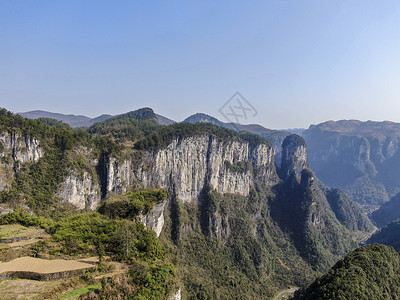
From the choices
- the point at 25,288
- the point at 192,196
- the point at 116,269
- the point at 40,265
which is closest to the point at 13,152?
the point at 40,265

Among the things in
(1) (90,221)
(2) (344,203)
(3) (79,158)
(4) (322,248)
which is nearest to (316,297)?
(1) (90,221)

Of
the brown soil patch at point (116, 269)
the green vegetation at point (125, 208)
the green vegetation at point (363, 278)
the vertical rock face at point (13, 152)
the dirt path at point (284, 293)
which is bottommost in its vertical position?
the dirt path at point (284, 293)

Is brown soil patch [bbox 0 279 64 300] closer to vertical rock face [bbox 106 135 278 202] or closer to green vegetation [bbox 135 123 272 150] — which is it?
vertical rock face [bbox 106 135 278 202]

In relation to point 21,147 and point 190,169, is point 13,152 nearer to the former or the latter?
point 21,147

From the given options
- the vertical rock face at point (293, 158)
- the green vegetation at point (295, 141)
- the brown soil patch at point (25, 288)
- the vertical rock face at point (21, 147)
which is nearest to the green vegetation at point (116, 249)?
the brown soil patch at point (25, 288)

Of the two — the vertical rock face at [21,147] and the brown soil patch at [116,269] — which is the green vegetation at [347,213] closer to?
the brown soil patch at [116,269]

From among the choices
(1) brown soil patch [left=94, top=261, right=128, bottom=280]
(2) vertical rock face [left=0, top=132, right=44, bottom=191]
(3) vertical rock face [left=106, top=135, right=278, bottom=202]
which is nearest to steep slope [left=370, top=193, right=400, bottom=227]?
(3) vertical rock face [left=106, top=135, right=278, bottom=202]
